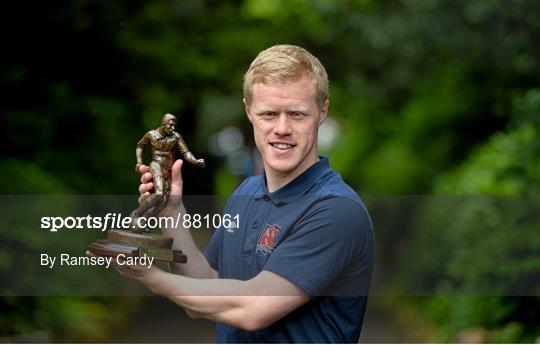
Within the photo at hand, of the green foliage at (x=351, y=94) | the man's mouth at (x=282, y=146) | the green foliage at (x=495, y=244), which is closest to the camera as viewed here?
the man's mouth at (x=282, y=146)

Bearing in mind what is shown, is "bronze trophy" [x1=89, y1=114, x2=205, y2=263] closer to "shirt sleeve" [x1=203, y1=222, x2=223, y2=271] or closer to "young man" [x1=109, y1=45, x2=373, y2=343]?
"young man" [x1=109, y1=45, x2=373, y2=343]

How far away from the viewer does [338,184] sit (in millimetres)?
2908

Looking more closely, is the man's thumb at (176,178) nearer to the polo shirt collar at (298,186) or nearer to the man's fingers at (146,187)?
the man's fingers at (146,187)

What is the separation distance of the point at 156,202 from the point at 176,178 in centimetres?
9

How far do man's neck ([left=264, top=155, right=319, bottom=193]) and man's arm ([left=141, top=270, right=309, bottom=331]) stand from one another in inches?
12.3

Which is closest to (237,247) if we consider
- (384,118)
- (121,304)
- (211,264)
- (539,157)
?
(211,264)

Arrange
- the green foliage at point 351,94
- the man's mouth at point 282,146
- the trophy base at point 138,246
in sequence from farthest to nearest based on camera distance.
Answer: the green foliage at point 351,94
the man's mouth at point 282,146
the trophy base at point 138,246

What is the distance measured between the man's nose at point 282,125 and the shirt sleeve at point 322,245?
0.23 meters

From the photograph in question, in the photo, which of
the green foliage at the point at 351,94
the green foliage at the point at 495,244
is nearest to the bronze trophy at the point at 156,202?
the green foliage at the point at 351,94

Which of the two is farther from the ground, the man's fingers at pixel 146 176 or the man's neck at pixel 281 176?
the man's neck at pixel 281 176

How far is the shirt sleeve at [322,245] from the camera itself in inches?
110

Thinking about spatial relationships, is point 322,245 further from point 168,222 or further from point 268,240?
point 168,222

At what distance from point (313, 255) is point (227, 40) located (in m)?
9.31

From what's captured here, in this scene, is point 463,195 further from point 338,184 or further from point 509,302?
point 338,184
